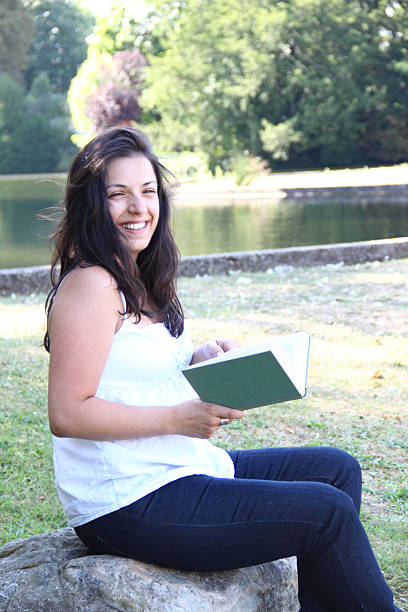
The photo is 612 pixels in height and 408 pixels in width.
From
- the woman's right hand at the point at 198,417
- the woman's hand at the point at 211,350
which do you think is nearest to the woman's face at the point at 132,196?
the woman's hand at the point at 211,350

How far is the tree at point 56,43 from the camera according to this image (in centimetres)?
7294

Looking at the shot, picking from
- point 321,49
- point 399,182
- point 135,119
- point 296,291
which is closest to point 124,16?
point 135,119

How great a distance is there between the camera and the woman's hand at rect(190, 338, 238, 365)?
2.21m

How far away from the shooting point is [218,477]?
1.95m

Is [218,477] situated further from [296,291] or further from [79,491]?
[296,291]

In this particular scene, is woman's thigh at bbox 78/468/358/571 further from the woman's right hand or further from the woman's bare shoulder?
the woman's bare shoulder

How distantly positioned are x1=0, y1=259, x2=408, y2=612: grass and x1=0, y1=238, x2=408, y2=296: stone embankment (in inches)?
17.5

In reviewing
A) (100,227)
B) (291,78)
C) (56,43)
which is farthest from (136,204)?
(56,43)

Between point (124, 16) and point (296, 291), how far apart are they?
43.3 metres

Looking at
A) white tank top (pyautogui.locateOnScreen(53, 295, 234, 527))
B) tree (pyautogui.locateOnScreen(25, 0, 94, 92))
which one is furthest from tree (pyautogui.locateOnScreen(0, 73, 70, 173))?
white tank top (pyautogui.locateOnScreen(53, 295, 234, 527))

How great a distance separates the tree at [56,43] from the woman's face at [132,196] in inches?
2932

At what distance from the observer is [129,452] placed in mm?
1916

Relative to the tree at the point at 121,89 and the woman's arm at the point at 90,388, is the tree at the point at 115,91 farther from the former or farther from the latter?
the woman's arm at the point at 90,388

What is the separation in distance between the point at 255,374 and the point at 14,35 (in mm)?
64111
